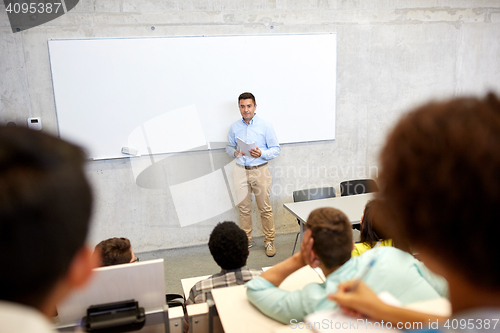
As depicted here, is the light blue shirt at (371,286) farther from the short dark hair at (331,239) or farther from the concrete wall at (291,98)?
the concrete wall at (291,98)

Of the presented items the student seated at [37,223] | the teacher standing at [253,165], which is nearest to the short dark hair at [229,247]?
the student seated at [37,223]

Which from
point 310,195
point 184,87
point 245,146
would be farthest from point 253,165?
point 184,87

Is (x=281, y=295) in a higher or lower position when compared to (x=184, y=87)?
lower

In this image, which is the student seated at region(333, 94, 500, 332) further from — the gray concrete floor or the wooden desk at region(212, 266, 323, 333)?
the gray concrete floor

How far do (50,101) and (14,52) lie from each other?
0.62 m

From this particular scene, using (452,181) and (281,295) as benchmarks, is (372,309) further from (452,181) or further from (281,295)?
(281,295)

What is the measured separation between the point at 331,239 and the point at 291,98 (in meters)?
3.43

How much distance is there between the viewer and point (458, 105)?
0.45 meters

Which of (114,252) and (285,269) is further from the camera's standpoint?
(114,252)

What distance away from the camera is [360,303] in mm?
749

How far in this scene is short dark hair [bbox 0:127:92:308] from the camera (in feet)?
1.34

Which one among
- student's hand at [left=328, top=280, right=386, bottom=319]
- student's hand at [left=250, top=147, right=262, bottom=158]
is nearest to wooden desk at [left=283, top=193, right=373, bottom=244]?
student's hand at [left=250, top=147, right=262, bottom=158]

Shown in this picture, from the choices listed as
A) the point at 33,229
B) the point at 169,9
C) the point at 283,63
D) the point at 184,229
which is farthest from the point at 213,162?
the point at 33,229

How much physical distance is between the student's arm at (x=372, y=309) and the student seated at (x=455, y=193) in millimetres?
255
